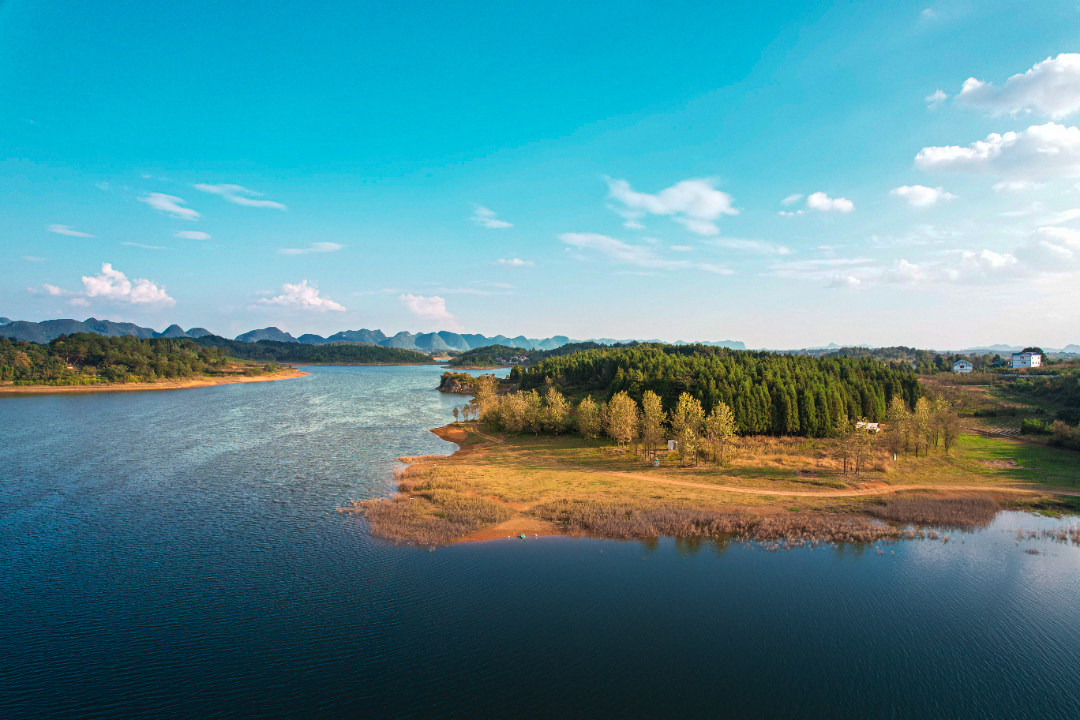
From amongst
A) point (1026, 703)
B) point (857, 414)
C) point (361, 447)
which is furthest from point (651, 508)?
point (857, 414)

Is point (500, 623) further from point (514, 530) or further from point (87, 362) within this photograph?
point (87, 362)

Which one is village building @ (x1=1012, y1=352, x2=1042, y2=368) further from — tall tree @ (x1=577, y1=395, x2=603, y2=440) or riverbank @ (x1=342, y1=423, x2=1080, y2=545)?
tall tree @ (x1=577, y1=395, x2=603, y2=440)

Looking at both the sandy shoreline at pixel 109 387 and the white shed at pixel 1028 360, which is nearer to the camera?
the sandy shoreline at pixel 109 387

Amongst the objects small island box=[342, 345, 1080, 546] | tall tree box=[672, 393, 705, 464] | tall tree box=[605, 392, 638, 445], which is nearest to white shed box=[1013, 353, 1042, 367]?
small island box=[342, 345, 1080, 546]

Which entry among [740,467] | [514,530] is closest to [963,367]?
[740,467]

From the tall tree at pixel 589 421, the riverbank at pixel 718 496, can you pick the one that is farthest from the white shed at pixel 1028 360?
the tall tree at pixel 589 421

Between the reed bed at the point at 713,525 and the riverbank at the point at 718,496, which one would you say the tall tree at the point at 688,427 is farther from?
the reed bed at the point at 713,525
